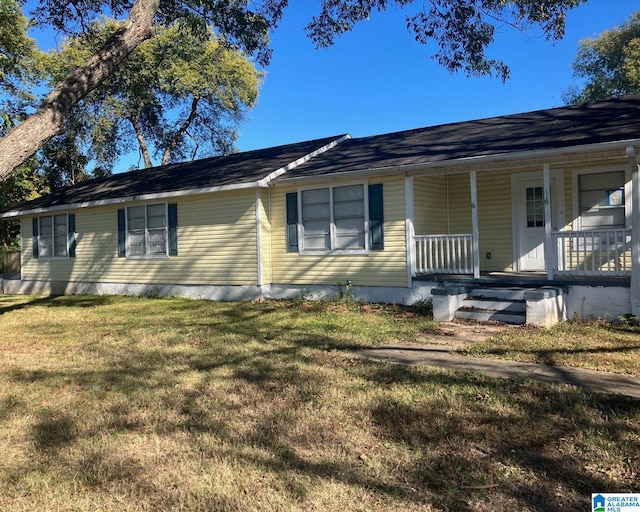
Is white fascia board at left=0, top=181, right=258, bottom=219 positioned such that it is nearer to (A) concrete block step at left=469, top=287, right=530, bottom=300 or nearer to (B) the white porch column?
(A) concrete block step at left=469, top=287, right=530, bottom=300

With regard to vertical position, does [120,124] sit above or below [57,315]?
above

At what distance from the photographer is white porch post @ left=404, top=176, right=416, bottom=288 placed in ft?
32.9

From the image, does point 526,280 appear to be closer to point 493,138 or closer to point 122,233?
point 493,138

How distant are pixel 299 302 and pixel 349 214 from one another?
2.17 metres

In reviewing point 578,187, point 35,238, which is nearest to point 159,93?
point 35,238

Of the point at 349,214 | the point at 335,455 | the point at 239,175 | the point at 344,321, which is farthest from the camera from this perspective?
the point at 239,175

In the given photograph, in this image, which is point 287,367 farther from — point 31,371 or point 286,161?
point 286,161

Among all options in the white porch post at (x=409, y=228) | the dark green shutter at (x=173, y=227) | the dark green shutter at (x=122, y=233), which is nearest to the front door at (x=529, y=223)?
the white porch post at (x=409, y=228)

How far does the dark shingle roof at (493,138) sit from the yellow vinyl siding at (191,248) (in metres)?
1.81

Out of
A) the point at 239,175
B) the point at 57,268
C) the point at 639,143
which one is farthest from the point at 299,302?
the point at 57,268

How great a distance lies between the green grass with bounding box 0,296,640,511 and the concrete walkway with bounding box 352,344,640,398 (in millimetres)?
316

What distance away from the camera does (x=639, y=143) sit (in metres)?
7.45

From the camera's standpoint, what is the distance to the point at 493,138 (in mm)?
10078

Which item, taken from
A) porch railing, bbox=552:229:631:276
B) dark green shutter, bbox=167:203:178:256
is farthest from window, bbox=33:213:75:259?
porch railing, bbox=552:229:631:276
